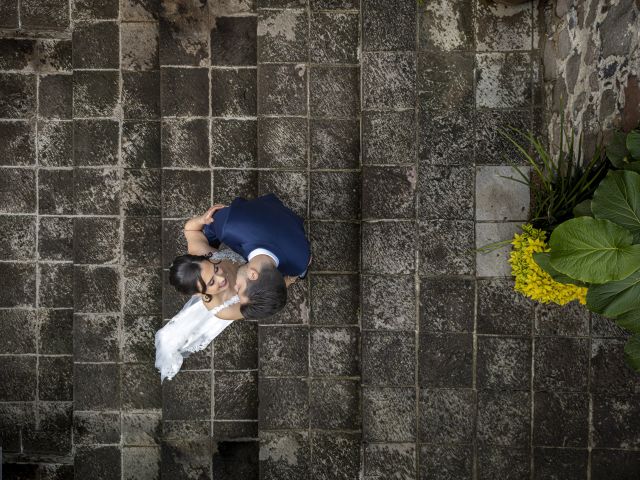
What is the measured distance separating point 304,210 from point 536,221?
131 cm

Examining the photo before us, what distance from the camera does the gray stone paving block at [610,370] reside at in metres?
2.99

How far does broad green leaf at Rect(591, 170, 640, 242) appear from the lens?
1.85m

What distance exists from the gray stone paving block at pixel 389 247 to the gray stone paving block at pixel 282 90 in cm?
84

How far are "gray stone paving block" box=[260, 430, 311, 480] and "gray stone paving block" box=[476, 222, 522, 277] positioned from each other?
1511 mm

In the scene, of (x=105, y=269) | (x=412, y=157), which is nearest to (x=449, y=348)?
(x=412, y=157)

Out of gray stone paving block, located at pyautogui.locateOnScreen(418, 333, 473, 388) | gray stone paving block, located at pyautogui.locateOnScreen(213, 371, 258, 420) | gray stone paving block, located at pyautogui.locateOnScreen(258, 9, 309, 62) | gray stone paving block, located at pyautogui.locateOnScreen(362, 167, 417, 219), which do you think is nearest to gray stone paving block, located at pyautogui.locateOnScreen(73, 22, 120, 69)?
gray stone paving block, located at pyautogui.locateOnScreen(258, 9, 309, 62)

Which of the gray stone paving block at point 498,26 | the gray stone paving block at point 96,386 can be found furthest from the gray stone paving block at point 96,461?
the gray stone paving block at point 498,26

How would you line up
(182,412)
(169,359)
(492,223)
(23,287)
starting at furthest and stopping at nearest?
1. (23,287)
2. (182,412)
3. (492,223)
4. (169,359)

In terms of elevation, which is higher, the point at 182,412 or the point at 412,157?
the point at 412,157

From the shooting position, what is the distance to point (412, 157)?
3072mm

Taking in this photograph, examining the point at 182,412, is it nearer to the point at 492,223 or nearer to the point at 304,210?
the point at 304,210

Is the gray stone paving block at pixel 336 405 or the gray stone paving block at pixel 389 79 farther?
the gray stone paving block at pixel 336 405

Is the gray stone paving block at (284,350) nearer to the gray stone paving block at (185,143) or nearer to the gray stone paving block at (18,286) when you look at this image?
the gray stone paving block at (185,143)

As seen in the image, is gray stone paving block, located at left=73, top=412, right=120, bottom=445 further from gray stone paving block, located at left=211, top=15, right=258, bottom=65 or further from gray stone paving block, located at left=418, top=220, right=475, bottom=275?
gray stone paving block, located at left=211, top=15, right=258, bottom=65
